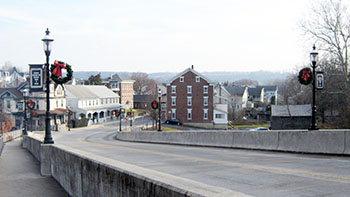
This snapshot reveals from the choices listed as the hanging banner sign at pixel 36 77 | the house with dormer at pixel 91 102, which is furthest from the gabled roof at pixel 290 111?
the hanging banner sign at pixel 36 77

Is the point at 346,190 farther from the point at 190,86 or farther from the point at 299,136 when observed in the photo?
the point at 190,86

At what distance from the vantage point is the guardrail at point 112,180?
5332 mm

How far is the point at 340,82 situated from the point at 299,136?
1938 cm

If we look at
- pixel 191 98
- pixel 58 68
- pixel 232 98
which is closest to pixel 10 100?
pixel 191 98

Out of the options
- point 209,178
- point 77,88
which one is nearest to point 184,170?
point 209,178

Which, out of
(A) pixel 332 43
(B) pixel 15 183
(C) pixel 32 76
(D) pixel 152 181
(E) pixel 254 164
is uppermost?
(A) pixel 332 43

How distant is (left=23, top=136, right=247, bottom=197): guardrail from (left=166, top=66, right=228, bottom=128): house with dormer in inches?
2351

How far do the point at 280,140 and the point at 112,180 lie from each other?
35.2ft

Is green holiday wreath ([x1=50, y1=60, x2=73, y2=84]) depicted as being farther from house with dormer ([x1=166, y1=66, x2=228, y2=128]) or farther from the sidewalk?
house with dormer ([x1=166, y1=66, x2=228, y2=128])

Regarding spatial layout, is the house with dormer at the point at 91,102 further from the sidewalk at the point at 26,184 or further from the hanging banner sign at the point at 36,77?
the sidewalk at the point at 26,184

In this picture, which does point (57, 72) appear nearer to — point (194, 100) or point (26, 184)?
point (26, 184)

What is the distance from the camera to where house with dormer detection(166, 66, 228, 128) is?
73.6 meters

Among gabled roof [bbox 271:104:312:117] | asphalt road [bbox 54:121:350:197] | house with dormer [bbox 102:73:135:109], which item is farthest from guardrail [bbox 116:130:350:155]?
house with dormer [bbox 102:73:135:109]

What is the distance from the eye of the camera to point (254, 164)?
42.2ft
